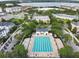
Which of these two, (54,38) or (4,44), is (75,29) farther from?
(4,44)

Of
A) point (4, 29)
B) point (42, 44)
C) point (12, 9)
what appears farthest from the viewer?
point (12, 9)

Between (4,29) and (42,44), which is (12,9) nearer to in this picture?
(4,29)

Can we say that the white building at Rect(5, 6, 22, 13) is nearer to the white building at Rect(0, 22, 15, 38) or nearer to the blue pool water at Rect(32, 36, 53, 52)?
the white building at Rect(0, 22, 15, 38)

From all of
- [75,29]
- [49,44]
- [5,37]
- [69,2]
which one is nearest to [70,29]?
[75,29]

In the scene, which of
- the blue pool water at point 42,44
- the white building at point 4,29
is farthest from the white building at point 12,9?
the blue pool water at point 42,44

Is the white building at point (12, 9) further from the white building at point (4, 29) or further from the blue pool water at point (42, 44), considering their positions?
the blue pool water at point (42, 44)

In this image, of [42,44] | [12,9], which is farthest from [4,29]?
[12,9]

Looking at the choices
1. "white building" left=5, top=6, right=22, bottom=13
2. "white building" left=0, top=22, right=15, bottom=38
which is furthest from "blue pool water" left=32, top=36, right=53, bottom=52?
"white building" left=5, top=6, right=22, bottom=13

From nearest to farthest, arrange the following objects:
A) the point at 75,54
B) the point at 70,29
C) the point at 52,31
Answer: the point at 75,54 < the point at 52,31 < the point at 70,29
